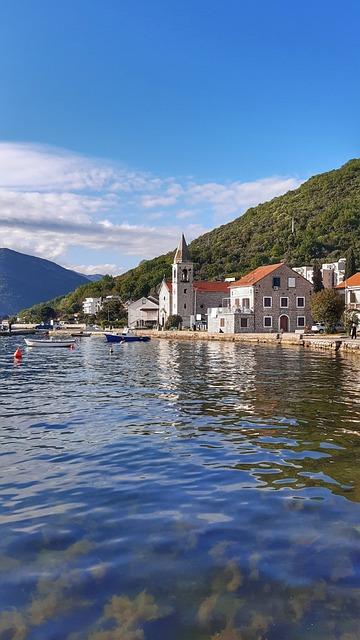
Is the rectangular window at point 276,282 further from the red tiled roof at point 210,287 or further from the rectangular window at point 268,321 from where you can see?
the red tiled roof at point 210,287

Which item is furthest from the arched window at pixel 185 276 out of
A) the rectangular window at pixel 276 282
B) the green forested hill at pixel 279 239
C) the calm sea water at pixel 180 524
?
the calm sea water at pixel 180 524

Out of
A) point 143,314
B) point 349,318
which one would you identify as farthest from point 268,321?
point 143,314

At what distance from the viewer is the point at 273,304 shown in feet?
268

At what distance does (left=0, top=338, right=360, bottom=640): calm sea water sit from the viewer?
624 centimetres

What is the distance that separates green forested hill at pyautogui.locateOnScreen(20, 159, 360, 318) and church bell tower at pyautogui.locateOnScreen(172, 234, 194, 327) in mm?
41058

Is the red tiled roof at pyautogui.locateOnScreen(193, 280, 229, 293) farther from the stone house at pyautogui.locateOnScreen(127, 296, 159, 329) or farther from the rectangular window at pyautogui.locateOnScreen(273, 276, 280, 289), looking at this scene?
the rectangular window at pyautogui.locateOnScreen(273, 276, 280, 289)

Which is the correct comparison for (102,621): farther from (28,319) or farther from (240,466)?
(28,319)

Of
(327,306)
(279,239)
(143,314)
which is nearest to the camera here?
(327,306)

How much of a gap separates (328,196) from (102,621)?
188630mm

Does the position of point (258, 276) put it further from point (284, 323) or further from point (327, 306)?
point (327, 306)

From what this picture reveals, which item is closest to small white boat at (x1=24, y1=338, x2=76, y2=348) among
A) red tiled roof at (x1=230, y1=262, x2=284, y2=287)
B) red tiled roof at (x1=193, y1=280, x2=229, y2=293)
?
red tiled roof at (x1=230, y1=262, x2=284, y2=287)

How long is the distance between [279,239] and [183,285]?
66.7 metres

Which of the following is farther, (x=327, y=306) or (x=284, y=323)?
(x=284, y=323)

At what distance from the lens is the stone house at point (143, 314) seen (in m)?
124
